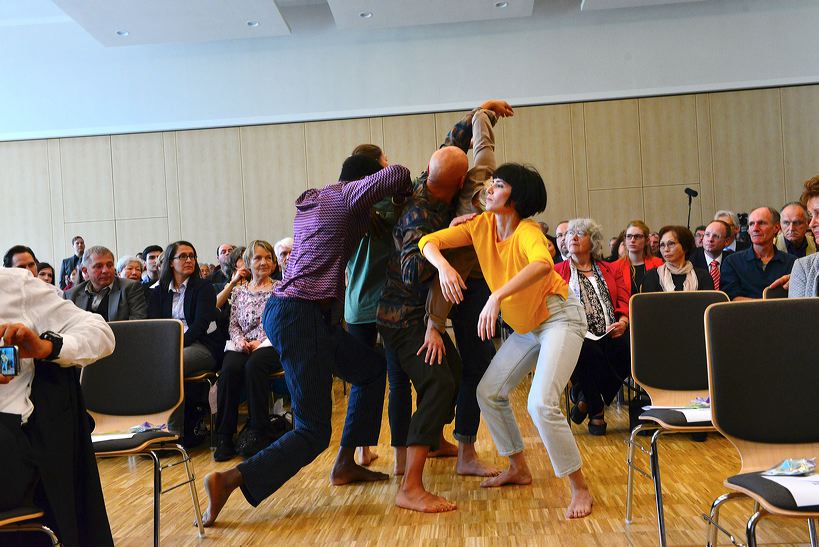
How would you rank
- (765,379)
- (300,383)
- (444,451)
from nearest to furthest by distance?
(765,379), (300,383), (444,451)

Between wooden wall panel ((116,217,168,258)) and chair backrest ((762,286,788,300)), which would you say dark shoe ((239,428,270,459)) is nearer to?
chair backrest ((762,286,788,300))

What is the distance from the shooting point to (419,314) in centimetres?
308

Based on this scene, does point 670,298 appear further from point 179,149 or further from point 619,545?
point 179,149

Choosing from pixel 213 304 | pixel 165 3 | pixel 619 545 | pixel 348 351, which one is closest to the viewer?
pixel 619 545

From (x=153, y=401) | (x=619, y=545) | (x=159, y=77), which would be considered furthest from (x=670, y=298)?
(x=159, y=77)

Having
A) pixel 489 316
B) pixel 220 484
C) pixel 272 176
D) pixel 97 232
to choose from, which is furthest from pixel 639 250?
pixel 97 232

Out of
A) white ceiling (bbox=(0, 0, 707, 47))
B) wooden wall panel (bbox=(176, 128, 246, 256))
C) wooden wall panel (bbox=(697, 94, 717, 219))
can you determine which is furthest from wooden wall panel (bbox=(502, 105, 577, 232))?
wooden wall panel (bbox=(176, 128, 246, 256))

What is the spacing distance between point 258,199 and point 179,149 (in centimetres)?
127

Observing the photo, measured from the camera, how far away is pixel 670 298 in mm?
2943

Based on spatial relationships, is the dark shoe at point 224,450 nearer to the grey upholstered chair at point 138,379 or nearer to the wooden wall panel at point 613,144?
the grey upholstered chair at point 138,379

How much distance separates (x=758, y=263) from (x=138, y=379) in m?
3.61

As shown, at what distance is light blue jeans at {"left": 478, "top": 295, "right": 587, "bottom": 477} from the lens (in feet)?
9.02

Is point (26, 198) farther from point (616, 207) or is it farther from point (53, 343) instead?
point (53, 343)

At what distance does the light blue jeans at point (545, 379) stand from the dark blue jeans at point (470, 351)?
36cm
